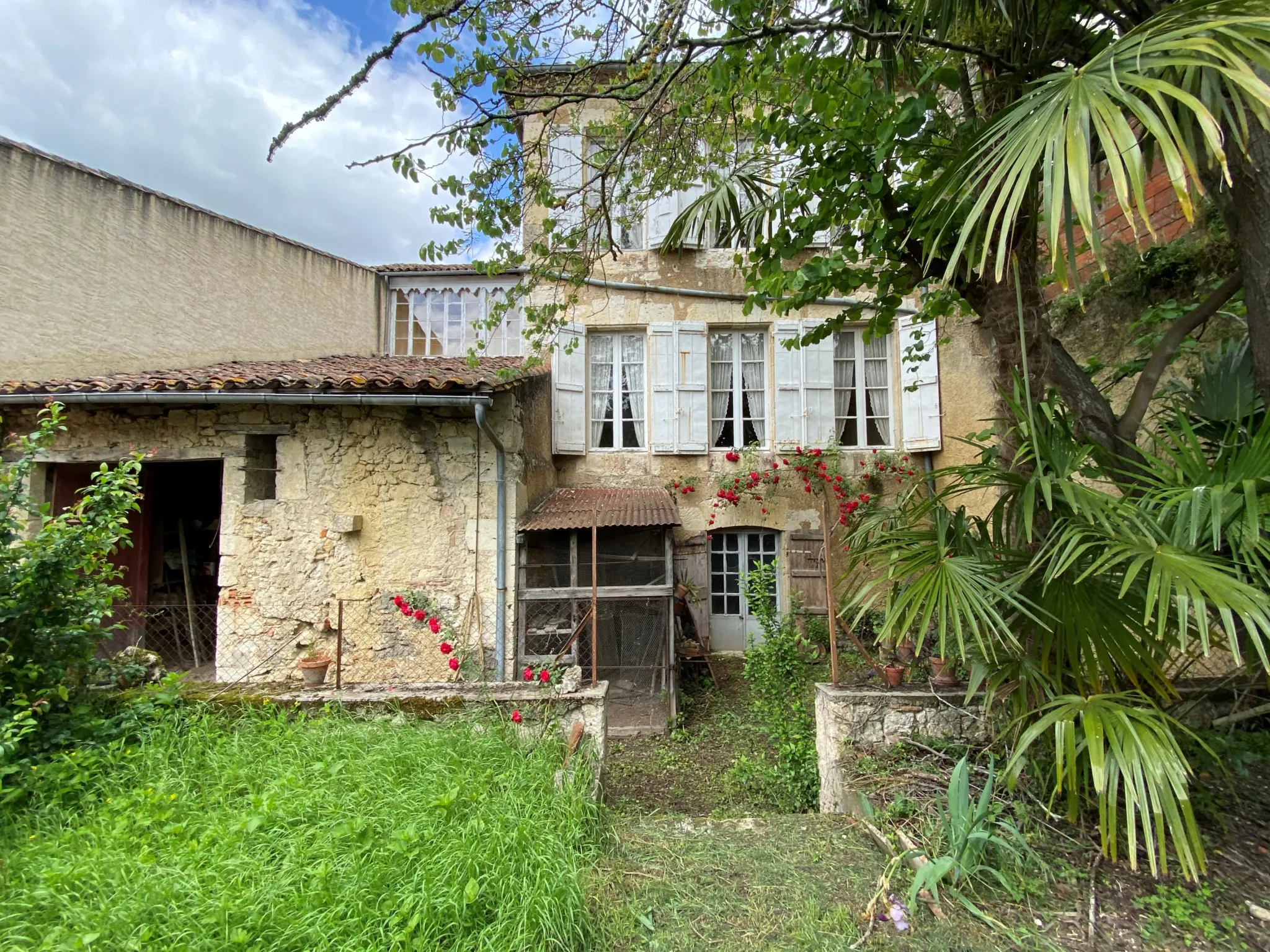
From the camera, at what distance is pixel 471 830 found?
2.16 m

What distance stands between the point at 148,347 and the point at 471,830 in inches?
267

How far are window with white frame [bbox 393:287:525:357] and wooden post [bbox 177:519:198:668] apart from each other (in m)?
3.55

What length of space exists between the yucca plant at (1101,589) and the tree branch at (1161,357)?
16 cm

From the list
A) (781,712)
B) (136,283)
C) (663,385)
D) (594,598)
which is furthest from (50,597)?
(663,385)

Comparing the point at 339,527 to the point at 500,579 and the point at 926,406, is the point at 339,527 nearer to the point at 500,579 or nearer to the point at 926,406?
the point at 500,579

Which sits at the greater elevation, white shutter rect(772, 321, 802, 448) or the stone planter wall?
white shutter rect(772, 321, 802, 448)

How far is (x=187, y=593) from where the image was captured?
6078 mm

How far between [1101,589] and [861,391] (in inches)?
202

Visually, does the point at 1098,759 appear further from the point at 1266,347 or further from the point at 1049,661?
the point at 1266,347

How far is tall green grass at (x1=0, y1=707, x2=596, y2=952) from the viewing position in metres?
1.78

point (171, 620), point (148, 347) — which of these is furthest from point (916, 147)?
point (171, 620)

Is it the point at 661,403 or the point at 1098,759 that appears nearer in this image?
the point at 1098,759

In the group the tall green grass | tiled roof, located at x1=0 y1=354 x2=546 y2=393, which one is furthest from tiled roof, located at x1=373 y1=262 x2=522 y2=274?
the tall green grass

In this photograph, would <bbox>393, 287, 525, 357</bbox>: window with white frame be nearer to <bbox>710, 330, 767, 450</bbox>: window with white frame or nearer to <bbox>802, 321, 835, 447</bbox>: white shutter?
<bbox>710, 330, 767, 450</bbox>: window with white frame
